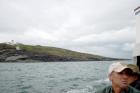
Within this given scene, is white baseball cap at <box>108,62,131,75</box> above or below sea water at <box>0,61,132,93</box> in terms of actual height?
above

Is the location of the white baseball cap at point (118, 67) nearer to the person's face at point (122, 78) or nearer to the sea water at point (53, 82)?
the person's face at point (122, 78)

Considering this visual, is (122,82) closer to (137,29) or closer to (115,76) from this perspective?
(115,76)

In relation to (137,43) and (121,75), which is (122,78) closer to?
(121,75)

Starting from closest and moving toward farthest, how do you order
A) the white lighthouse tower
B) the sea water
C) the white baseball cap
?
the white baseball cap, the white lighthouse tower, the sea water

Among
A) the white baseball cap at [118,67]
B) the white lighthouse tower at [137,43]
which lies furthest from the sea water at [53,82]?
the white baseball cap at [118,67]

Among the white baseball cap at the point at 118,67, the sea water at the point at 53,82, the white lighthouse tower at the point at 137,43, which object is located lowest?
the sea water at the point at 53,82

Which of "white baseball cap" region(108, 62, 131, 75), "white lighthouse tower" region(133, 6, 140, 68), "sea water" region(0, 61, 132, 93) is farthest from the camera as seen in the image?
"sea water" region(0, 61, 132, 93)

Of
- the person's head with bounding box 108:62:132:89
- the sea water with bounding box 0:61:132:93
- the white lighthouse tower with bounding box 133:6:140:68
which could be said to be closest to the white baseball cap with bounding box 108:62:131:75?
the person's head with bounding box 108:62:132:89

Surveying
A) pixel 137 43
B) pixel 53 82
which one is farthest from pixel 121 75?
pixel 53 82

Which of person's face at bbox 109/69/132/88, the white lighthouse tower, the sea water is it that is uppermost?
the white lighthouse tower

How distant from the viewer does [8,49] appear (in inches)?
7032

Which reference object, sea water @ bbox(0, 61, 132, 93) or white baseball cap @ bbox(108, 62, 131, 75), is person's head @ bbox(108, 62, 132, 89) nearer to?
white baseball cap @ bbox(108, 62, 131, 75)

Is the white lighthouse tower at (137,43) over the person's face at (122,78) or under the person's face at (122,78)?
over

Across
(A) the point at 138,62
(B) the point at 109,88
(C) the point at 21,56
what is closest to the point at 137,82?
(A) the point at 138,62
